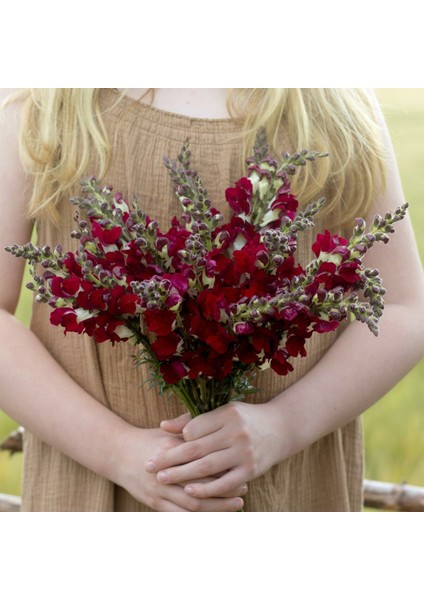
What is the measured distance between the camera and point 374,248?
1.07 meters

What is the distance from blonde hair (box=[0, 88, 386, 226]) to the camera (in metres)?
1.01

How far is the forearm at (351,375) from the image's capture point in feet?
3.31

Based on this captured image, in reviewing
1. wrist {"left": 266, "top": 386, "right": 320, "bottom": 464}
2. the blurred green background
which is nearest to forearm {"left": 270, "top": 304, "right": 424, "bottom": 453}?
wrist {"left": 266, "top": 386, "right": 320, "bottom": 464}

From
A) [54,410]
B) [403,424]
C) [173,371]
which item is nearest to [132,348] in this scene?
[54,410]

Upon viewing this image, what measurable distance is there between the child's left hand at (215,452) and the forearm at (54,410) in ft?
0.34

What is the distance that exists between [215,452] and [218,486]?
0.04 metres

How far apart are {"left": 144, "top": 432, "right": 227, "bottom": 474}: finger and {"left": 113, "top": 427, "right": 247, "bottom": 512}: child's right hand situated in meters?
0.02

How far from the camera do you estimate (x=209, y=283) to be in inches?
31.0

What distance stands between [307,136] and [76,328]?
46 cm

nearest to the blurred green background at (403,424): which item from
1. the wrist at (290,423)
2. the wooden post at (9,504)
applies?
the wooden post at (9,504)

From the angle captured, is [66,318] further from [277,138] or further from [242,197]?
[277,138]

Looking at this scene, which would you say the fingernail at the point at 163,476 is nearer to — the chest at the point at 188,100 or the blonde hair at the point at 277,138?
the blonde hair at the point at 277,138

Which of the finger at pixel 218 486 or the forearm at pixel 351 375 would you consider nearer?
the finger at pixel 218 486

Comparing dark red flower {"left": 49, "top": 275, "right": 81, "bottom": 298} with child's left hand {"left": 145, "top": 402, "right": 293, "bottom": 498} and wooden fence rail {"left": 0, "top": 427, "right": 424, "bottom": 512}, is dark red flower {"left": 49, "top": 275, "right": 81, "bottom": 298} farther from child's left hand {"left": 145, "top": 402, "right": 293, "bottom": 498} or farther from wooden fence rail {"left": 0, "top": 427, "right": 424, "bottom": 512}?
wooden fence rail {"left": 0, "top": 427, "right": 424, "bottom": 512}
